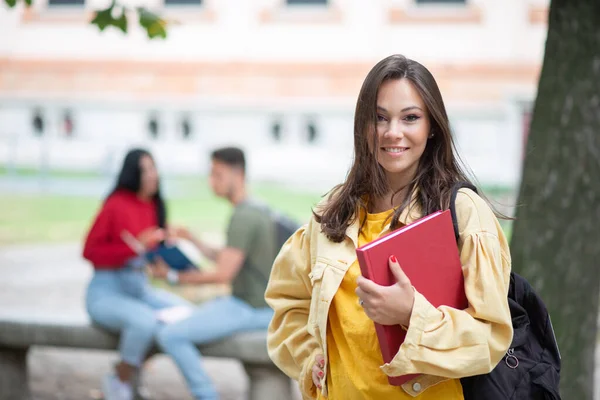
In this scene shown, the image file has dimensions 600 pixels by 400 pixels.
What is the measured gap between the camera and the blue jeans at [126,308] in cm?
410

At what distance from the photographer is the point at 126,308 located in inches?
164

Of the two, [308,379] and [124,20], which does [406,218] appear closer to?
[308,379]

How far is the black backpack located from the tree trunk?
151 cm

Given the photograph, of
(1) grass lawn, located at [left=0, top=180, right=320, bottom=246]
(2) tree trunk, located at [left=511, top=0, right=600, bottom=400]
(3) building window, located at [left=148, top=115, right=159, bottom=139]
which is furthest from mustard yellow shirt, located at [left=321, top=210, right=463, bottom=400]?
(3) building window, located at [left=148, top=115, right=159, bottom=139]

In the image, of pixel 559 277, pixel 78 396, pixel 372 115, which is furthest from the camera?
pixel 78 396

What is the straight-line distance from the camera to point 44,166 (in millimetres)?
9914

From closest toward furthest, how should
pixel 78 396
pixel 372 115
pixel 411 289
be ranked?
1. pixel 411 289
2. pixel 372 115
3. pixel 78 396

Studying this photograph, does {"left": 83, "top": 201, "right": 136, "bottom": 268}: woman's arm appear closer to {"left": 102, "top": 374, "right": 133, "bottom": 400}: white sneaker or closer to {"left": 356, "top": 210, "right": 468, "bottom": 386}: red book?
{"left": 102, "top": 374, "right": 133, "bottom": 400}: white sneaker

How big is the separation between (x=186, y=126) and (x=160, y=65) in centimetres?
79

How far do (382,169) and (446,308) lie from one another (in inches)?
15.8

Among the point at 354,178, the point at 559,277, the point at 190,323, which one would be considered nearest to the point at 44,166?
the point at 190,323

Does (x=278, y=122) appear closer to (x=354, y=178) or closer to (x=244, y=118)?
(x=244, y=118)

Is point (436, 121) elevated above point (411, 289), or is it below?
above

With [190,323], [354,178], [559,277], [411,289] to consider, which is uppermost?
[354,178]
